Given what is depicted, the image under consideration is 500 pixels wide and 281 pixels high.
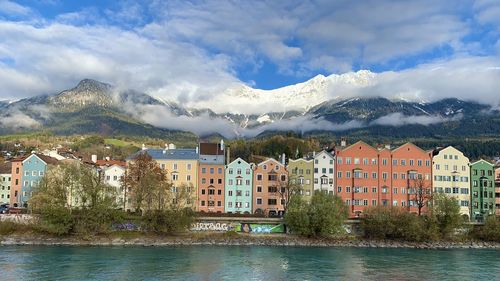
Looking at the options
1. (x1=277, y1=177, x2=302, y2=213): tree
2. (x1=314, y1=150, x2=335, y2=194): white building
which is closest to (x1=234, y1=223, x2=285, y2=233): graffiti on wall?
(x1=277, y1=177, x2=302, y2=213): tree

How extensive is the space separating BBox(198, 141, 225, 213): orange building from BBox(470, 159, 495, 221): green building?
4736 centimetres

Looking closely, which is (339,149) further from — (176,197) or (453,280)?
(453,280)

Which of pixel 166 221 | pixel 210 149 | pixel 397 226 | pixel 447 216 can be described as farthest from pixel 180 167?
pixel 447 216

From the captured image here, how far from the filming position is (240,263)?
53.5m

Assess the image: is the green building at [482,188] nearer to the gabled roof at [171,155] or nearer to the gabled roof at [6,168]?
the gabled roof at [171,155]

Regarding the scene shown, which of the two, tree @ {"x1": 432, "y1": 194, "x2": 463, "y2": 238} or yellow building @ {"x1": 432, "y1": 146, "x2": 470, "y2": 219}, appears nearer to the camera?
tree @ {"x1": 432, "y1": 194, "x2": 463, "y2": 238}

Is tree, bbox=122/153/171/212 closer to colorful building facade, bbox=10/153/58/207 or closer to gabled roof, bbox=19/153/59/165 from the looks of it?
A: gabled roof, bbox=19/153/59/165

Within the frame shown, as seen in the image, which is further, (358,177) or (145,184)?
(358,177)

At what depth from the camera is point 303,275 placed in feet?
155

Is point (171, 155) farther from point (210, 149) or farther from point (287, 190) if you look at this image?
point (287, 190)

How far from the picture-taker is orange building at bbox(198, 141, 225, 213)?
92312 millimetres

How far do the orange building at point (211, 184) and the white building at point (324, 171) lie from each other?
56.9 ft

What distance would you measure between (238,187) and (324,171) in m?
16.2

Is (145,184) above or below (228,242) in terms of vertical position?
above
